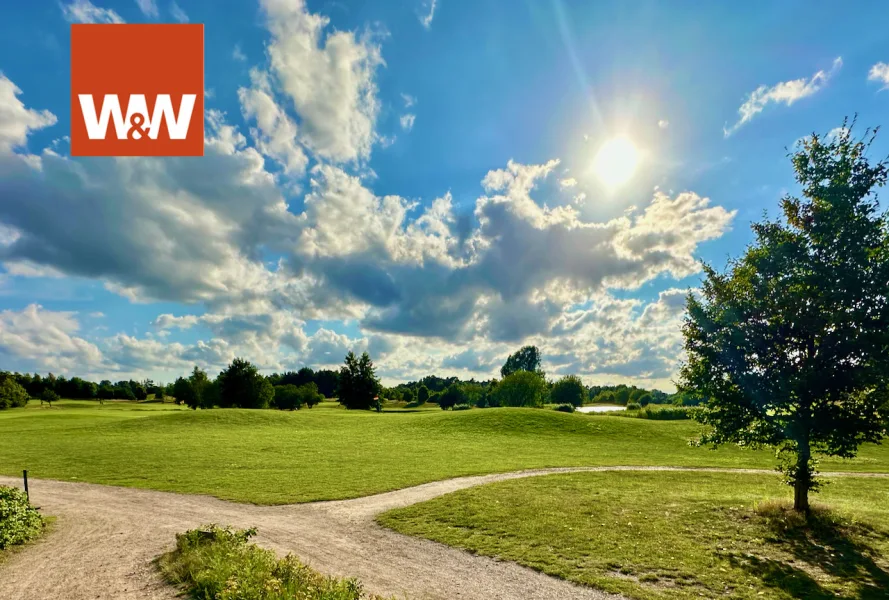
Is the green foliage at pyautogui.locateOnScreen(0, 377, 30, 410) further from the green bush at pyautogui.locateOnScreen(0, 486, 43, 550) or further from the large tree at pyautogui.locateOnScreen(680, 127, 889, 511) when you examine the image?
the large tree at pyautogui.locateOnScreen(680, 127, 889, 511)

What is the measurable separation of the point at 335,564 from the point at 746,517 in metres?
14.5

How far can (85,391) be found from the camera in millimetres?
137500

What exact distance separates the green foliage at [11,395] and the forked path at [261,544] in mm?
102331

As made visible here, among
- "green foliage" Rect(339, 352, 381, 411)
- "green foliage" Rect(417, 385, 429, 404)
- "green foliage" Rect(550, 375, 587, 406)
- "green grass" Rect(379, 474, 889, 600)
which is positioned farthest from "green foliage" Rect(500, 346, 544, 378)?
"green grass" Rect(379, 474, 889, 600)

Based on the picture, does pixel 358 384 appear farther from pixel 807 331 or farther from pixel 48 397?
pixel 807 331

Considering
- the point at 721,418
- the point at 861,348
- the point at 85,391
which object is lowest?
the point at 85,391

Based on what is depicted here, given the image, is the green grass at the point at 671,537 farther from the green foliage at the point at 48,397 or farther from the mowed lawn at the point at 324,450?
the green foliage at the point at 48,397

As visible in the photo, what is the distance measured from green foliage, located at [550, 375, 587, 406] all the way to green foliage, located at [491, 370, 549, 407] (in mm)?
24891

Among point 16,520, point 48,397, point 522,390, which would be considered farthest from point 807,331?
point 48,397

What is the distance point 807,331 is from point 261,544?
62.1 feet

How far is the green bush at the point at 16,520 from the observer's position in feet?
46.6

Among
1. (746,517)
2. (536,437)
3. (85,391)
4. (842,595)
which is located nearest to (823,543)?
(746,517)

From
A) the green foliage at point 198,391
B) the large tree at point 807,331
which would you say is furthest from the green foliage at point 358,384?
the large tree at point 807,331

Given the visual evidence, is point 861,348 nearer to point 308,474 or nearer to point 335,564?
point 335,564
